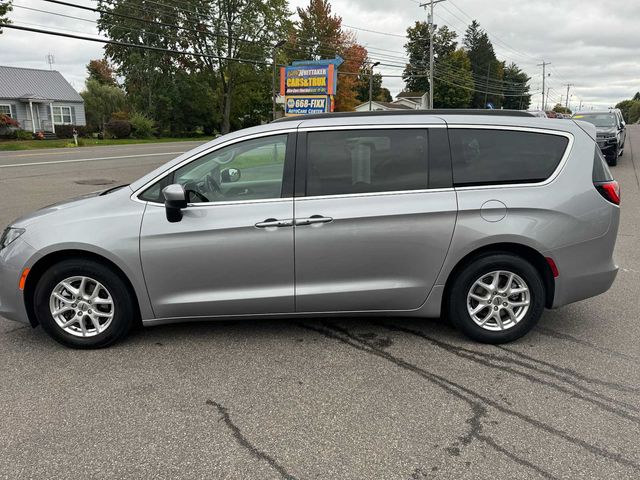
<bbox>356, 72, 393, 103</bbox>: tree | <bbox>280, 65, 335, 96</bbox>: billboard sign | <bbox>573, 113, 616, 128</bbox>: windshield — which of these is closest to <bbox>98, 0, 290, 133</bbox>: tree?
<bbox>356, 72, 393, 103</bbox>: tree

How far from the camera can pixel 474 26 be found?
307 feet

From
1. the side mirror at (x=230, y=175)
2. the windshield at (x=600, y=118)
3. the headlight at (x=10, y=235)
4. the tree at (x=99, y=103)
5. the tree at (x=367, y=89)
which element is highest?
the tree at (x=367, y=89)

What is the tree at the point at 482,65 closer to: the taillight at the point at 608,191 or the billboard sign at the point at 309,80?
the billboard sign at the point at 309,80

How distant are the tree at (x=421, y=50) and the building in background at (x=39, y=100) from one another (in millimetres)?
52359

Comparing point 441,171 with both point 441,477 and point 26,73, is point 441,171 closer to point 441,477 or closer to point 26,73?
point 441,477

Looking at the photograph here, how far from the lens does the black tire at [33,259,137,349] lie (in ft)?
12.2

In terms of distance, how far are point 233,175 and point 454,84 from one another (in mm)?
78994

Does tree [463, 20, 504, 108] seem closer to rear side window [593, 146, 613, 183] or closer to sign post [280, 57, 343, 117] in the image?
sign post [280, 57, 343, 117]

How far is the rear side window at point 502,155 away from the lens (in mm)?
3834

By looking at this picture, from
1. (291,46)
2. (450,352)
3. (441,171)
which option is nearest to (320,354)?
(450,352)

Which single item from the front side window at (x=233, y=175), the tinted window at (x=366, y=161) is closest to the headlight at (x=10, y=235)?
the front side window at (x=233, y=175)

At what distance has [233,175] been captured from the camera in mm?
4012

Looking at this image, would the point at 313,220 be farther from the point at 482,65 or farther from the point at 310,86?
the point at 482,65

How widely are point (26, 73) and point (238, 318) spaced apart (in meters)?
51.0
